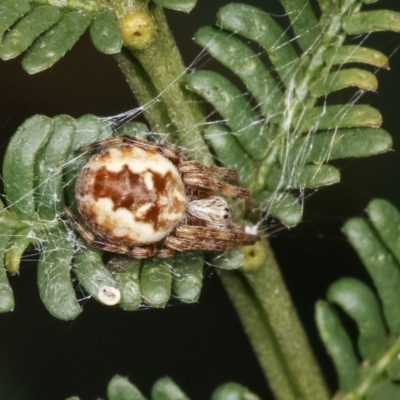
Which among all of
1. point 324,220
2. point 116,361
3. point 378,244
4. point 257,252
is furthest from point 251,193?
point 116,361

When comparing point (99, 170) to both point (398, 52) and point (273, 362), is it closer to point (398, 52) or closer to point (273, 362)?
point (273, 362)

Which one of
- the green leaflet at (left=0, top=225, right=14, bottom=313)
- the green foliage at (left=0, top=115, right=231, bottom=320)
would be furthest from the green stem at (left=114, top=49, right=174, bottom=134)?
the green leaflet at (left=0, top=225, right=14, bottom=313)

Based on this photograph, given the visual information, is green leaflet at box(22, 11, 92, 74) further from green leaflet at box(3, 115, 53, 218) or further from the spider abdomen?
the spider abdomen

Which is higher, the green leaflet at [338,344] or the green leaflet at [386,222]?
the green leaflet at [386,222]

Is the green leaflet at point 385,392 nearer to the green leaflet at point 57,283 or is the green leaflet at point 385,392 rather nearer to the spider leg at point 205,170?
the spider leg at point 205,170

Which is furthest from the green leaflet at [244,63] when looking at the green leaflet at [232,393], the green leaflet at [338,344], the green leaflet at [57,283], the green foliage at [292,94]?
the green leaflet at [232,393]
